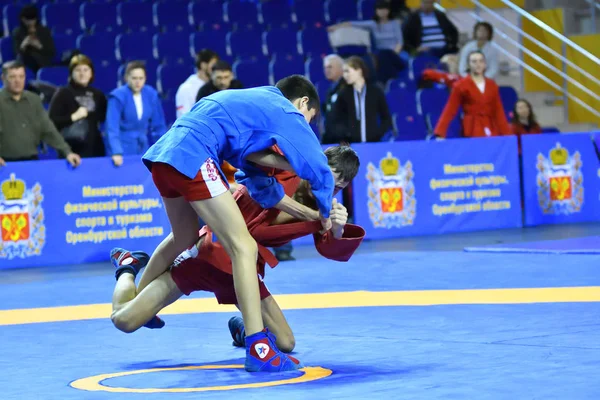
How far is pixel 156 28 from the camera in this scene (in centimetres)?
1421

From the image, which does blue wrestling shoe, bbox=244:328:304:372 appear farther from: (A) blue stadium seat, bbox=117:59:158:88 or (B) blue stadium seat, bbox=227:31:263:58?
(B) blue stadium seat, bbox=227:31:263:58

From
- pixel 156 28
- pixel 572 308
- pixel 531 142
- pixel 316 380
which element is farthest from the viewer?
pixel 156 28

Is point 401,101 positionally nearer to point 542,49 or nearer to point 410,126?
point 410,126

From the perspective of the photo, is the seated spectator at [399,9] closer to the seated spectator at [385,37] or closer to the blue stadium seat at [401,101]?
the seated spectator at [385,37]

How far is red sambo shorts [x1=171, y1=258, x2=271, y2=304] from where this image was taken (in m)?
5.41

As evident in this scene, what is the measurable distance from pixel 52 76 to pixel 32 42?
0.60m

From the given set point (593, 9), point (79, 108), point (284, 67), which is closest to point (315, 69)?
point (284, 67)

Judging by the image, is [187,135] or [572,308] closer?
[187,135]

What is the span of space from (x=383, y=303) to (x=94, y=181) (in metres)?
3.91

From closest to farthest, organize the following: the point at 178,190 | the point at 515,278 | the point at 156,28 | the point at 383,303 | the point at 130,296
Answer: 1. the point at 178,190
2. the point at 130,296
3. the point at 383,303
4. the point at 515,278
5. the point at 156,28

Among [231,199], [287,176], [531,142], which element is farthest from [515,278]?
[531,142]

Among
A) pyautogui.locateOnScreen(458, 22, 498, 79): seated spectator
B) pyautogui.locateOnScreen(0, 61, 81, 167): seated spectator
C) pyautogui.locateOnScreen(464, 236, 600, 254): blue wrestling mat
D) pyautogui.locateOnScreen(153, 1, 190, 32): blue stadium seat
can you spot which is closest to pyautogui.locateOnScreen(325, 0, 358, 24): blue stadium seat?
pyautogui.locateOnScreen(458, 22, 498, 79): seated spectator

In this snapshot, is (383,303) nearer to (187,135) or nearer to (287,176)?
(287,176)

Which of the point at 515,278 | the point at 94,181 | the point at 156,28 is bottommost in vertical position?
the point at 515,278
